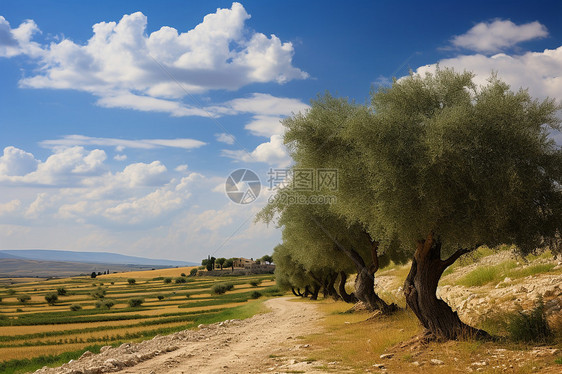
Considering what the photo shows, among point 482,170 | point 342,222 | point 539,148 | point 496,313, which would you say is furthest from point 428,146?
point 342,222

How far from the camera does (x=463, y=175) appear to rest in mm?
13617

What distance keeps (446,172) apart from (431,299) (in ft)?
16.9

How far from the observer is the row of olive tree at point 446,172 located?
1345cm

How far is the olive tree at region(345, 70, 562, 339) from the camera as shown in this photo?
13.4m

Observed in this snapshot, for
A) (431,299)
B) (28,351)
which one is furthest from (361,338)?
(28,351)

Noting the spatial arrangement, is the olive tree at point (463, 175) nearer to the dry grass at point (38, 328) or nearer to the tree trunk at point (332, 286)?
the tree trunk at point (332, 286)

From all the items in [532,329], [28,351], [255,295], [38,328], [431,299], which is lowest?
[255,295]

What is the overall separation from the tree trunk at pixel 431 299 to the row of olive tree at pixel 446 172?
0.12 feet

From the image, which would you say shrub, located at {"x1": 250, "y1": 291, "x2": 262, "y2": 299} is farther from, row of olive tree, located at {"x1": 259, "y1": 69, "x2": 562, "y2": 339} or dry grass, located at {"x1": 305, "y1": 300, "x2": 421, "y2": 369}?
row of olive tree, located at {"x1": 259, "y1": 69, "x2": 562, "y2": 339}

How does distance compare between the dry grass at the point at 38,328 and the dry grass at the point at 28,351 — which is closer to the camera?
the dry grass at the point at 28,351

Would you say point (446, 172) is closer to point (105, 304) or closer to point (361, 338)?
point (361, 338)

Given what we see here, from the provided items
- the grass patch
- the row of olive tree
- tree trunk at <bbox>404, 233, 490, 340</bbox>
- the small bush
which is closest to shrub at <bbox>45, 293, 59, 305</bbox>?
the small bush

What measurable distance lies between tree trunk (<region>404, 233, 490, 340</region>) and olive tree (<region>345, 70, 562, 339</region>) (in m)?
0.04

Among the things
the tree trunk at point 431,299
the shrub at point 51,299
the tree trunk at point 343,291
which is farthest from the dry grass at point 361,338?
the shrub at point 51,299
